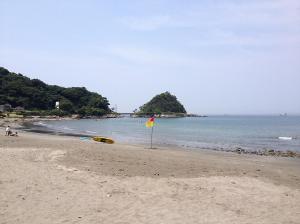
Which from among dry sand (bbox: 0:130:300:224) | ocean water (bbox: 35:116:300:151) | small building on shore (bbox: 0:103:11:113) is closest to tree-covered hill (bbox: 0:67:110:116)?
small building on shore (bbox: 0:103:11:113)

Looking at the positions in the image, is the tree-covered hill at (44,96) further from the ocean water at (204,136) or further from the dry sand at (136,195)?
the dry sand at (136,195)

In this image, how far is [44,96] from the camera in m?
158

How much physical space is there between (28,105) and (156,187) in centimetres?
14406

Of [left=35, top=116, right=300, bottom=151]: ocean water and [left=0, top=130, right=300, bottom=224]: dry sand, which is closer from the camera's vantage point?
[left=0, top=130, right=300, bottom=224]: dry sand

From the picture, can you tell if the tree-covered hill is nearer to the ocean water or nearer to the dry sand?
the ocean water

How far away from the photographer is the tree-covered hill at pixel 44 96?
14469 centimetres

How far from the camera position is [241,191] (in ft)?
35.8

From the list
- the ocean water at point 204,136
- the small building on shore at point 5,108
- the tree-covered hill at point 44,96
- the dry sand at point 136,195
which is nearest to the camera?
the dry sand at point 136,195

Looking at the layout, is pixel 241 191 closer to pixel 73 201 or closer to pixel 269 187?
pixel 269 187

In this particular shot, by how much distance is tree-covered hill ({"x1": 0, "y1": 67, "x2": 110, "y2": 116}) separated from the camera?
145m

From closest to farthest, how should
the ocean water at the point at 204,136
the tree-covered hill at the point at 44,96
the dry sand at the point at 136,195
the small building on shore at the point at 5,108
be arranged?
the dry sand at the point at 136,195, the ocean water at the point at 204,136, the small building on shore at the point at 5,108, the tree-covered hill at the point at 44,96

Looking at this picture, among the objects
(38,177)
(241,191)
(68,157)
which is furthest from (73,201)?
(68,157)

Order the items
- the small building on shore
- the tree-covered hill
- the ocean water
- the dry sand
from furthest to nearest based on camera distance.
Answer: the tree-covered hill
the small building on shore
the ocean water
the dry sand

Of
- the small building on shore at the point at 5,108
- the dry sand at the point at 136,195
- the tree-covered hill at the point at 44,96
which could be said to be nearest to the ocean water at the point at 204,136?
the dry sand at the point at 136,195
